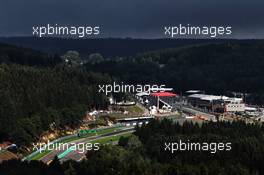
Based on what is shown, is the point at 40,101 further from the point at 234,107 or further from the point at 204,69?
the point at 204,69

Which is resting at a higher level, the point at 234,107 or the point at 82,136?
the point at 82,136

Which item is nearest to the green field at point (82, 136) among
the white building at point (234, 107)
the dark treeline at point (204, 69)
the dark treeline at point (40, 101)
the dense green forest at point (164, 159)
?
the dark treeline at point (40, 101)

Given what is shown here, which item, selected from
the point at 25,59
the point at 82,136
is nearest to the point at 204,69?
the point at 25,59

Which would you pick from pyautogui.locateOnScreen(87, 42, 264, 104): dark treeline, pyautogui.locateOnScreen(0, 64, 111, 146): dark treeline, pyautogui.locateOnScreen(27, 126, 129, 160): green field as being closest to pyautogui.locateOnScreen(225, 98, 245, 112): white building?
pyautogui.locateOnScreen(87, 42, 264, 104): dark treeline

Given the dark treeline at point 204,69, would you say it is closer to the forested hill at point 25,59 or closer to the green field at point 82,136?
the forested hill at point 25,59

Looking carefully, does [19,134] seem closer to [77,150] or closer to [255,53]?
[77,150]

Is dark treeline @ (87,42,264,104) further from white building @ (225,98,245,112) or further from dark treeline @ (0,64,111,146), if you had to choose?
dark treeline @ (0,64,111,146)
